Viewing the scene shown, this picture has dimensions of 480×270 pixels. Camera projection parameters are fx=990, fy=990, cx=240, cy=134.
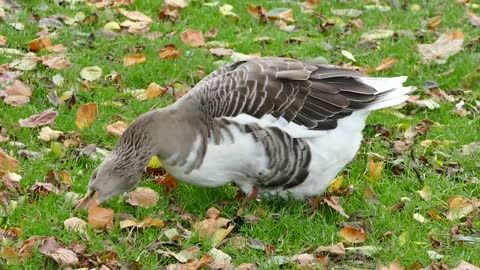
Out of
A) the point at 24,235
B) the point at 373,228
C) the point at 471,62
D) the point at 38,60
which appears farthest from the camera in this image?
the point at 471,62

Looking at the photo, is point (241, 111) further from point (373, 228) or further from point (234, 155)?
point (373, 228)

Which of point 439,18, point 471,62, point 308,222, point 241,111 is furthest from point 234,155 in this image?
point 439,18

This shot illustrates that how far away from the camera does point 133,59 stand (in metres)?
8.52

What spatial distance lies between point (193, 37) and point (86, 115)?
202 centimetres

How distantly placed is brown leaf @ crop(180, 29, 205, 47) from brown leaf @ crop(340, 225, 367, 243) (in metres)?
3.53

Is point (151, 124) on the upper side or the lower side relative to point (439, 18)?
upper

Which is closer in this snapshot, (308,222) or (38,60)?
(308,222)

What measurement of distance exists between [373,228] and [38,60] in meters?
3.55

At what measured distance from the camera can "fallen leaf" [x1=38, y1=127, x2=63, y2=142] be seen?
7.04 meters

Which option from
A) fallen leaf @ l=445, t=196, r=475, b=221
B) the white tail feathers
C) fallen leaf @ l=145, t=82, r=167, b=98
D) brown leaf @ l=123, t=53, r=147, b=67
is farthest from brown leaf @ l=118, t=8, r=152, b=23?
fallen leaf @ l=445, t=196, r=475, b=221

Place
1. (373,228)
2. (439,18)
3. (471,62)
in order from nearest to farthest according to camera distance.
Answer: (373,228) → (471,62) → (439,18)

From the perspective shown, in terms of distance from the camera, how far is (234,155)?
5883mm

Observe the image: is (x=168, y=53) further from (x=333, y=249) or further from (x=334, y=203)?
(x=333, y=249)

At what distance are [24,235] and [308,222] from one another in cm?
172
